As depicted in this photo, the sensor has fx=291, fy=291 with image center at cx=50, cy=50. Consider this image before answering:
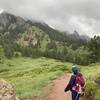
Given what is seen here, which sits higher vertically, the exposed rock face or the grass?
the exposed rock face

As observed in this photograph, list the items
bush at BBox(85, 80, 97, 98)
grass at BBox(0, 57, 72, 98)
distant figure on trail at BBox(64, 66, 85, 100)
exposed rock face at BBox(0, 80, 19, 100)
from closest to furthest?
1. distant figure on trail at BBox(64, 66, 85, 100)
2. exposed rock face at BBox(0, 80, 19, 100)
3. bush at BBox(85, 80, 97, 98)
4. grass at BBox(0, 57, 72, 98)

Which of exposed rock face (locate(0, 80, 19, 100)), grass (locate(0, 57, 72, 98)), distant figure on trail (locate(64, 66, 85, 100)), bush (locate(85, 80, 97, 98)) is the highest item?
distant figure on trail (locate(64, 66, 85, 100))

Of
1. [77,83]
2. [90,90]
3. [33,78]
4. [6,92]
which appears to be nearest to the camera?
[77,83]

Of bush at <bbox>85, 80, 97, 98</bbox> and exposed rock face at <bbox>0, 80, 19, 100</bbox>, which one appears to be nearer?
exposed rock face at <bbox>0, 80, 19, 100</bbox>

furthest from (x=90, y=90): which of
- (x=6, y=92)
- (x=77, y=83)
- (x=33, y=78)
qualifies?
(x=33, y=78)

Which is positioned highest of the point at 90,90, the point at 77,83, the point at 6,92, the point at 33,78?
the point at 77,83

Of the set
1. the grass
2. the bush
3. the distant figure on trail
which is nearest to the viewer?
the distant figure on trail

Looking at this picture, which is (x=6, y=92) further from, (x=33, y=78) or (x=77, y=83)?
(x=33, y=78)

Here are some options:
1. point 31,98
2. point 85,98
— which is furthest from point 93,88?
point 31,98

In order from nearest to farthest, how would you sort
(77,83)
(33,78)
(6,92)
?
1. (77,83)
2. (6,92)
3. (33,78)

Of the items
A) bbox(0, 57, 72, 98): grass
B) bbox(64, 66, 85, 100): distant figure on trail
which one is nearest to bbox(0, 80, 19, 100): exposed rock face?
bbox(64, 66, 85, 100): distant figure on trail

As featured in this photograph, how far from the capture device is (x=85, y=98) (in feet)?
78.6

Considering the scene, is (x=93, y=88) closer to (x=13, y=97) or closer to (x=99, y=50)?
(x=13, y=97)

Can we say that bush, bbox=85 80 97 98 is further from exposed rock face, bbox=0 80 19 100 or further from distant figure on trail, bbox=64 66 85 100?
exposed rock face, bbox=0 80 19 100
